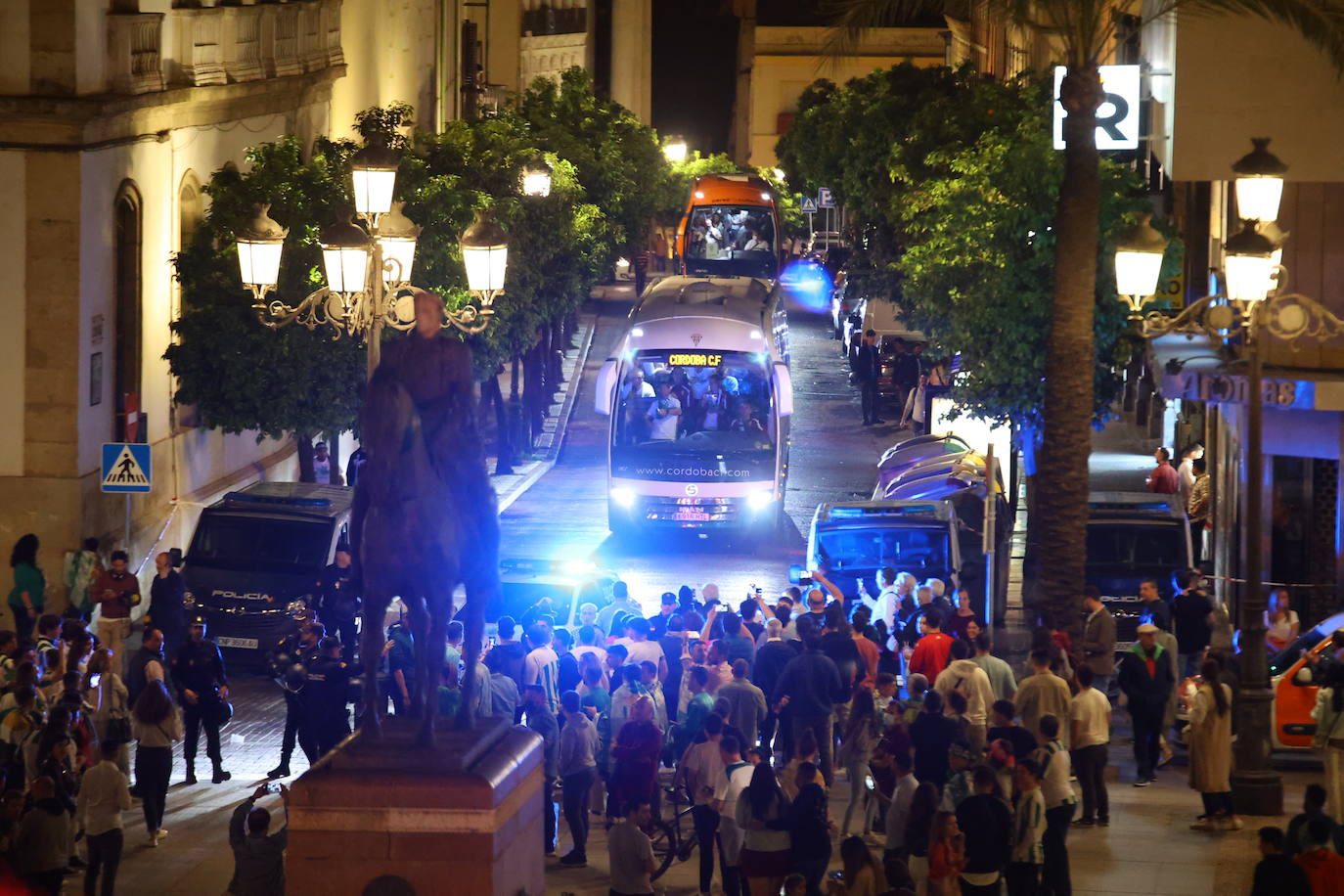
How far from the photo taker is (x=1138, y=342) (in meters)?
28.7

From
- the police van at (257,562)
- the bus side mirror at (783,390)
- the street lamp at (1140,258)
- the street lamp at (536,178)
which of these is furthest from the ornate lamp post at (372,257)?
the street lamp at (536,178)

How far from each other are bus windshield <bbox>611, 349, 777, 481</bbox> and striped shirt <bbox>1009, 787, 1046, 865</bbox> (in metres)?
17.7

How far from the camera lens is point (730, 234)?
186ft

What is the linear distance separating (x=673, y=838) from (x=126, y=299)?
16.3m

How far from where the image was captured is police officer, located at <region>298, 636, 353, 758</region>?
1817 centimetres

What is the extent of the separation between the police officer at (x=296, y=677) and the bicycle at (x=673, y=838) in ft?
9.71

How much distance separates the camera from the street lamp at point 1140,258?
19.4 metres

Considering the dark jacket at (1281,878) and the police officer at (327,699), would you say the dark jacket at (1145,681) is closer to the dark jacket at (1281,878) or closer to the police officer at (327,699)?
the dark jacket at (1281,878)

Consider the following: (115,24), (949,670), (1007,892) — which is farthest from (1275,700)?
(115,24)

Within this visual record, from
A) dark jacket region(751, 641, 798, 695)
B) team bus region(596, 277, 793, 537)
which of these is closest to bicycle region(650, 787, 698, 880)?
dark jacket region(751, 641, 798, 695)

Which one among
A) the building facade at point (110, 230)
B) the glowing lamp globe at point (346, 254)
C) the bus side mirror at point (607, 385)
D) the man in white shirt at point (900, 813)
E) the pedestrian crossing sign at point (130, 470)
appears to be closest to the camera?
the man in white shirt at point (900, 813)

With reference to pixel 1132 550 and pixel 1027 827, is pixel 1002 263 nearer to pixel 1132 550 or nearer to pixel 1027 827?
pixel 1132 550

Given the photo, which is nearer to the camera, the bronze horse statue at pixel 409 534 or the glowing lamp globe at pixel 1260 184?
the bronze horse statue at pixel 409 534

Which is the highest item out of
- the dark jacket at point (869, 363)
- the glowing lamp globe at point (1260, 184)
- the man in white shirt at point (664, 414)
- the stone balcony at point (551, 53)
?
the stone balcony at point (551, 53)
